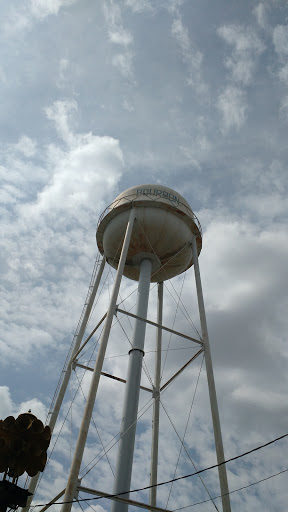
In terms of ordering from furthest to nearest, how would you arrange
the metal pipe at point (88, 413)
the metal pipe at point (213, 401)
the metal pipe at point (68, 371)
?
the metal pipe at point (68, 371)
the metal pipe at point (213, 401)
the metal pipe at point (88, 413)

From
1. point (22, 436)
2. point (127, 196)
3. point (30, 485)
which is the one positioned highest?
point (127, 196)

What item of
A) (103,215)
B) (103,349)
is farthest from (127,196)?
(103,349)

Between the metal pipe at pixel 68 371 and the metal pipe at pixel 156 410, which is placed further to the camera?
the metal pipe at pixel 156 410

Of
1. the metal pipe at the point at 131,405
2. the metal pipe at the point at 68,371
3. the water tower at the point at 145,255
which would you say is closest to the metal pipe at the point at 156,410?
the water tower at the point at 145,255

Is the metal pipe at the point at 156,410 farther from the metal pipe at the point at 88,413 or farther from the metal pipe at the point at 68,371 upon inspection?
the metal pipe at the point at 88,413

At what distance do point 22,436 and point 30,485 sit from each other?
613 centimetres

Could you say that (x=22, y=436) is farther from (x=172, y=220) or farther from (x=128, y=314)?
(x=172, y=220)

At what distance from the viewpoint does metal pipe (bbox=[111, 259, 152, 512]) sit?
10141 mm

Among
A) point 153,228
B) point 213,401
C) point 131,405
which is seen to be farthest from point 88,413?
point 153,228

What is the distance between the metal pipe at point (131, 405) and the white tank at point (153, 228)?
1.12 metres

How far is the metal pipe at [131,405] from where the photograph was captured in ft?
33.3

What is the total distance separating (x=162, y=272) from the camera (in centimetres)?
1636

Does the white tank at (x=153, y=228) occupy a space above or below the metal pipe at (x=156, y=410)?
above

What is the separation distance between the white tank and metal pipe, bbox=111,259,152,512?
1116 millimetres
